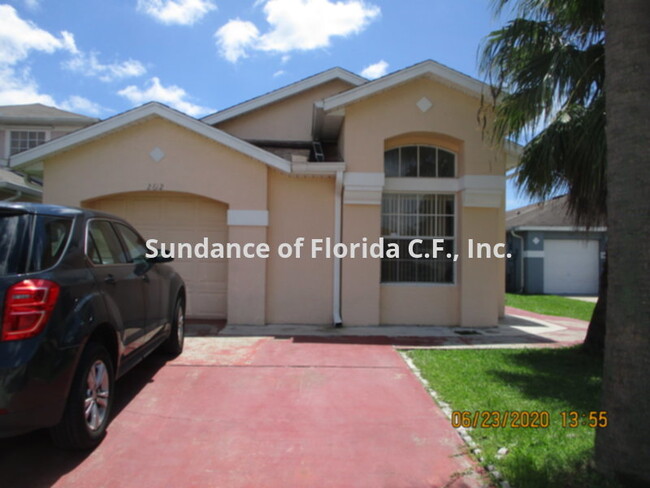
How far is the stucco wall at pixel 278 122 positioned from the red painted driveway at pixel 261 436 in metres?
7.51

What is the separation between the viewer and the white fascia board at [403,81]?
28.9 ft

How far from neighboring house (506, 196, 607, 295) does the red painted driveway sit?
1406cm

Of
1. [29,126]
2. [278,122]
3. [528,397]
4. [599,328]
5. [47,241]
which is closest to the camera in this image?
[47,241]

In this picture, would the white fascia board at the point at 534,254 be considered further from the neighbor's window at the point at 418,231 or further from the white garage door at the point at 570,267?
the neighbor's window at the point at 418,231

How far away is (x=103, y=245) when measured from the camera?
442 cm

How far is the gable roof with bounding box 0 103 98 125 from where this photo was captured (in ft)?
51.6

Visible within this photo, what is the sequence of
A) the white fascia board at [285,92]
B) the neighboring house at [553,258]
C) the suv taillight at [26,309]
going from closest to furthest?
the suv taillight at [26,309] → the white fascia board at [285,92] → the neighboring house at [553,258]

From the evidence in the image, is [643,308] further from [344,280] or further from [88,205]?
[88,205]

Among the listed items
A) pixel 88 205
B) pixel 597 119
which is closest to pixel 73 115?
pixel 88 205

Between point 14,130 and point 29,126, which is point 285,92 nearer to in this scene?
point 29,126

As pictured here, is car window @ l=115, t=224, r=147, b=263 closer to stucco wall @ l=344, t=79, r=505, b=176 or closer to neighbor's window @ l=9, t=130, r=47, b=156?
stucco wall @ l=344, t=79, r=505, b=176

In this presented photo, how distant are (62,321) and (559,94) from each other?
6620 millimetres

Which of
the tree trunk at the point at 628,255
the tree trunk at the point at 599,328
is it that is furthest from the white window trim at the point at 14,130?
the tree trunk at the point at 628,255

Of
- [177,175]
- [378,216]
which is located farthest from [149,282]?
[378,216]
